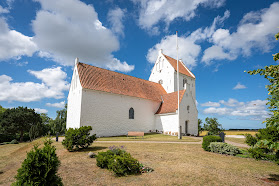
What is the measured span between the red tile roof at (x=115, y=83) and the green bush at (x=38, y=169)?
16.6 meters

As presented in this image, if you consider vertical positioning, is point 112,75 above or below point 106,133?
above

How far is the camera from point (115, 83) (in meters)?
24.5

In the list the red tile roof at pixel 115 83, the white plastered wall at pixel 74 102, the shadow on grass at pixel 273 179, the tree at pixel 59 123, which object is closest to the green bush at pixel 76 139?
the white plastered wall at pixel 74 102

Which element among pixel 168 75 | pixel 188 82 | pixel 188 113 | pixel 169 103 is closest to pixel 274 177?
pixel 188 113

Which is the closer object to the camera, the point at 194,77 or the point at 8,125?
the point at 8,125

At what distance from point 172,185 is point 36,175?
14.1 feet

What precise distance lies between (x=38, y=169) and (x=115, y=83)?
20501 millimetres

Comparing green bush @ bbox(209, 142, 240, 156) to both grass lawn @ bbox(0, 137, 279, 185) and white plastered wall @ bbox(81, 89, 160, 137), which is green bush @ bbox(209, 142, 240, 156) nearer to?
grass lawn @ bbox(0, 137, 279, 185)

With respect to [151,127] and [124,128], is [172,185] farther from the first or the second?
[151,127]

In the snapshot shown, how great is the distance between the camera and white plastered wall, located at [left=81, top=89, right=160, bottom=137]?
2067cm

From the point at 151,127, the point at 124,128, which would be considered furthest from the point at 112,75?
the point at 151,127

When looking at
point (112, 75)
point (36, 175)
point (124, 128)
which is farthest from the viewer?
point (112, 75)

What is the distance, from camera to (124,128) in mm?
23719

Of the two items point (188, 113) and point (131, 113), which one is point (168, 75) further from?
point (131, 113)
